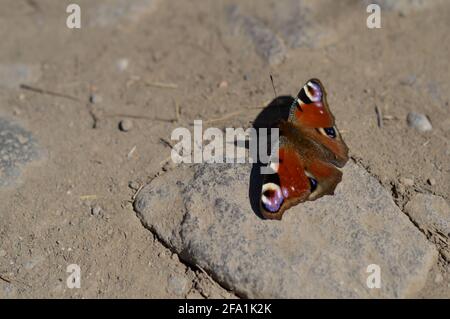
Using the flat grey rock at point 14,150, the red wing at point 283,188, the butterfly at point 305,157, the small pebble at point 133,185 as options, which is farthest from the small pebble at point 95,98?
the red wing at point 283,188

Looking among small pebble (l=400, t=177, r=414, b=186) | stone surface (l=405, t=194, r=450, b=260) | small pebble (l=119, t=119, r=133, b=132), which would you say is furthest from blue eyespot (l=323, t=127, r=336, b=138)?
small pebble (l=119, t=119, r=133, b=132)

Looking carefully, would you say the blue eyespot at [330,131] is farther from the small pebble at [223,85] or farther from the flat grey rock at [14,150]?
the flat grey rock at [14,150]

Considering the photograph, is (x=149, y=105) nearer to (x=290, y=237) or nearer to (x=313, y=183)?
(x=313, y=183)

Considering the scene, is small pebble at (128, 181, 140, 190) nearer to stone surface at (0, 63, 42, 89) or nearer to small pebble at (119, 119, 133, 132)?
small pebble at (119, 119, 133, 132)

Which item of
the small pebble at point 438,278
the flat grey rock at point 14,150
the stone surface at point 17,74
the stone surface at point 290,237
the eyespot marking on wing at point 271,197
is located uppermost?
the stone surface at point 17,74

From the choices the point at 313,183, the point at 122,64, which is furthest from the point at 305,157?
the point at 122,64

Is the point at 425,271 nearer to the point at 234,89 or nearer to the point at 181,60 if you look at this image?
the point at 234,89

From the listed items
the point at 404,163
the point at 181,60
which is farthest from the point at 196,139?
the point at 404,163
